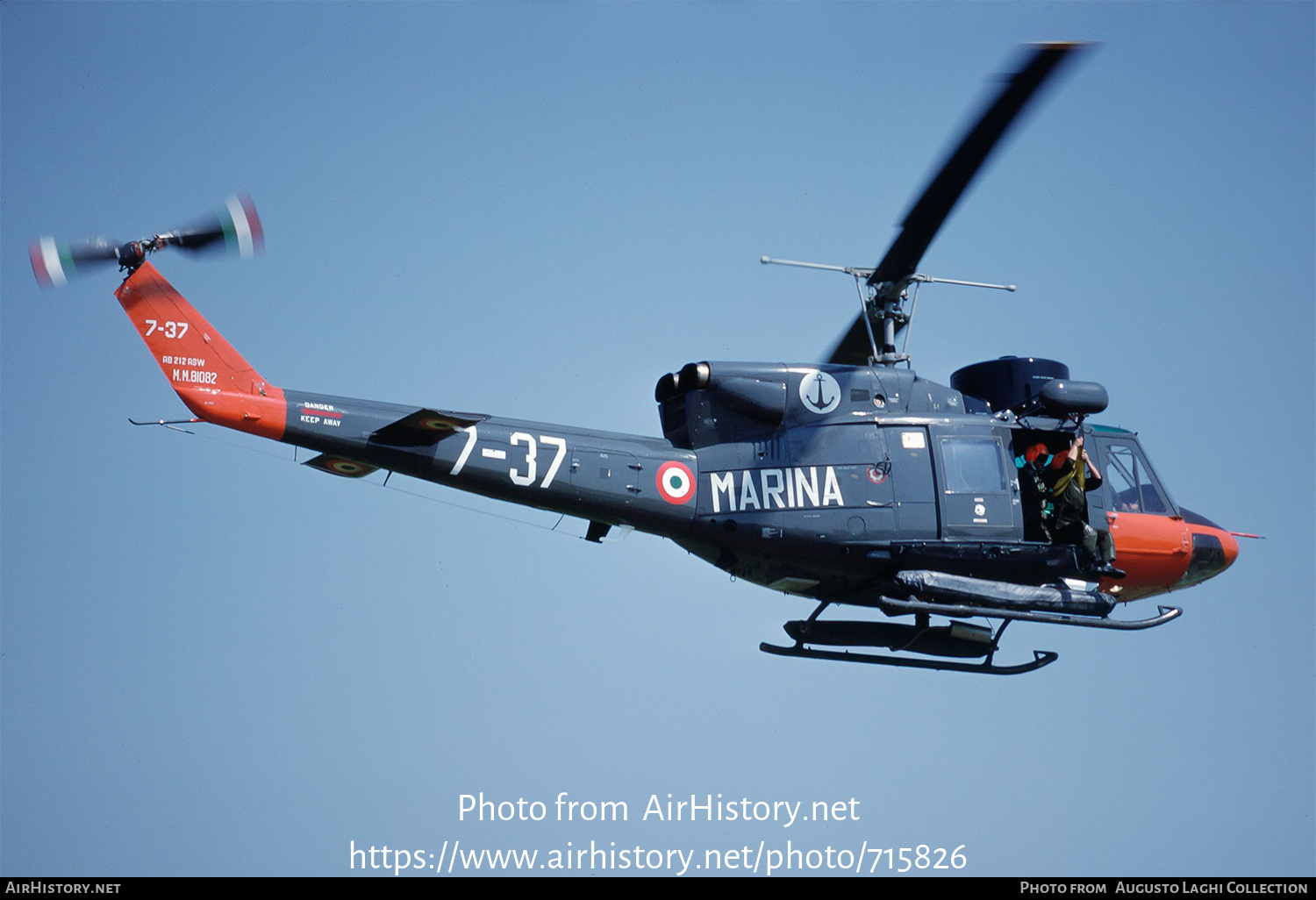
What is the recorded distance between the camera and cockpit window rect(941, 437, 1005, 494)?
11.8 metres

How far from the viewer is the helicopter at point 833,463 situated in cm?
1077

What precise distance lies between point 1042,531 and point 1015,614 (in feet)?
3.12

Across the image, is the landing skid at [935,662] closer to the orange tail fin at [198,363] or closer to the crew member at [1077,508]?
the crew member at [1077,508]

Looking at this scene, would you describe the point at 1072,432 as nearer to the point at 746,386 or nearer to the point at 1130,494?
the point at 1130,494

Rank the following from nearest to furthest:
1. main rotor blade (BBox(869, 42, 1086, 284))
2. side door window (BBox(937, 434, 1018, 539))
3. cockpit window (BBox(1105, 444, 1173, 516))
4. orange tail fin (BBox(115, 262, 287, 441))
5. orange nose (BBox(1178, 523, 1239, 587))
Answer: main rotor blade (BBox(869, 42, 1086, 284)) < orange tail fin (BBox(115, 262, 287, 441)) < side door window (BBox(937, 434, 1018, 539)) < cockpit window (BBox(1105, 444, 1173, 516)) < orange nose (BBox(1178, 523, 1239, 587))

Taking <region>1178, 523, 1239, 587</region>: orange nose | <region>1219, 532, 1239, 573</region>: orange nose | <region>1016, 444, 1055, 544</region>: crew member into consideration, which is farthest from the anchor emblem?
<region>1219, 532, 1239, 573</region>: orange nose

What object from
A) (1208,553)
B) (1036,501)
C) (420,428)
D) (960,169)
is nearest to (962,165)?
(960,169)

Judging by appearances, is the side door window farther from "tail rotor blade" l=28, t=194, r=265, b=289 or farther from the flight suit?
"tail rotor blade" l=28, t=194, r=265, b=289

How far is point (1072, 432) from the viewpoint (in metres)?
12.4

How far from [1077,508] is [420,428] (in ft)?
19.9

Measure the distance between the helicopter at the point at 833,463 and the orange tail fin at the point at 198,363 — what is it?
2 cm

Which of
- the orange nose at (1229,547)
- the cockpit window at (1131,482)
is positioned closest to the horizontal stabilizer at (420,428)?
the cockpit window at (1131,482)

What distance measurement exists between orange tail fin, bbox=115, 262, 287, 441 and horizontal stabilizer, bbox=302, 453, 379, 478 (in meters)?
0.48
